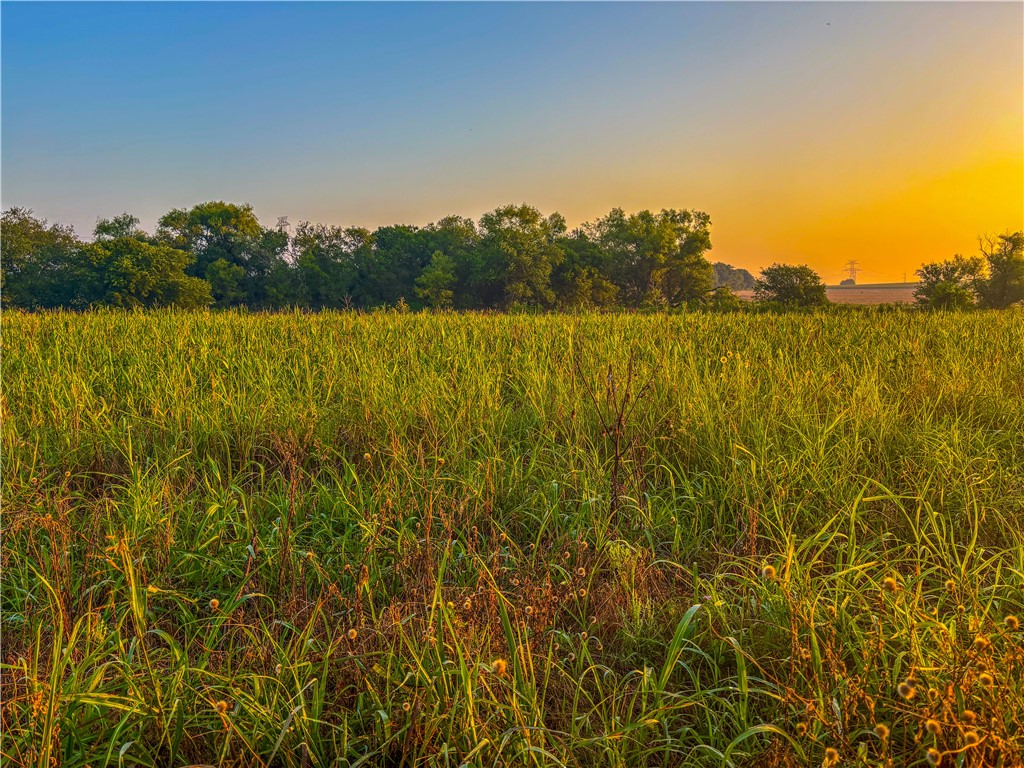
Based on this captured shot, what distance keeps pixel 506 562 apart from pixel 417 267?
141 feet

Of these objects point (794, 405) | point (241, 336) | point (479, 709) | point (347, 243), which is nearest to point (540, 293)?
point (347, 243)

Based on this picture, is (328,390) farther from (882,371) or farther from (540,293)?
(540,293)

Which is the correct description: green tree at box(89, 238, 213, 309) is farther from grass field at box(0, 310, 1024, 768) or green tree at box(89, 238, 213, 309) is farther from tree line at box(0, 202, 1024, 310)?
grass field at box(0, 310, 1024, 768)

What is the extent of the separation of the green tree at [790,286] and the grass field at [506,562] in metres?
32.6

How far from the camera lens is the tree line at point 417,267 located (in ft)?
117

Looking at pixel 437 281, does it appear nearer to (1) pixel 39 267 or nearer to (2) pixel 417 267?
(2) pixel 417 267

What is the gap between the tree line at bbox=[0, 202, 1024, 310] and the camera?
35.8 metres

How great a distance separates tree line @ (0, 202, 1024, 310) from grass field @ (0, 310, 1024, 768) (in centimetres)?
3098

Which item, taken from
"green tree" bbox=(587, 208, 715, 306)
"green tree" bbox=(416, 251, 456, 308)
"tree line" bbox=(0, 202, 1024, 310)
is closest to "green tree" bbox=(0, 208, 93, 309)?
"tree line" bbox=(0, 202, 1024, 310)

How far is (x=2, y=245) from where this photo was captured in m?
41.8

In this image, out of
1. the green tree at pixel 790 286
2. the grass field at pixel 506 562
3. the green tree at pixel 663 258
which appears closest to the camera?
the grass field at pixel 506 562

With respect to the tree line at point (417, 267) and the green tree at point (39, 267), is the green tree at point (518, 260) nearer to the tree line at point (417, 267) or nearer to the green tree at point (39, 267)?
the tree line at point (417, 267)

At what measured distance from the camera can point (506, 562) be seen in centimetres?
231

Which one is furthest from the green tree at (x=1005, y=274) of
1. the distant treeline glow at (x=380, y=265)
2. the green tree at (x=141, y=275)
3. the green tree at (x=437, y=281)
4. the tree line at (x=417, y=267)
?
the green tree at (x=141, y=275)
